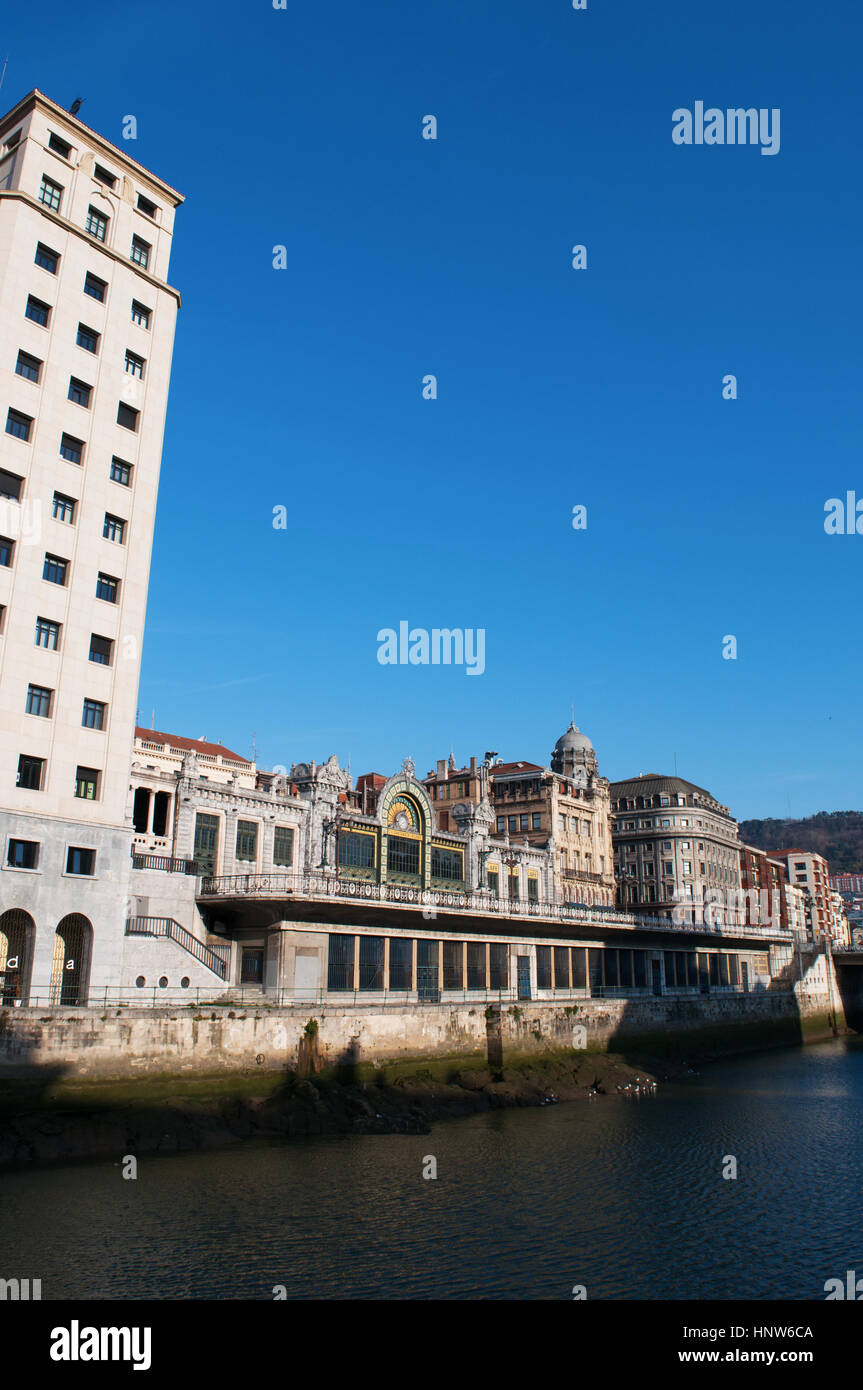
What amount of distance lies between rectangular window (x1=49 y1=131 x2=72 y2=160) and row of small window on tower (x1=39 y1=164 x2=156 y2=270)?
182 cm

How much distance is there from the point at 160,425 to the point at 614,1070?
47913 millimetres

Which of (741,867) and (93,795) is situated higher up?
(741,867)

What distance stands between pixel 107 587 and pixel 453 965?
39.2 m

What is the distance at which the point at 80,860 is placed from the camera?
155ft

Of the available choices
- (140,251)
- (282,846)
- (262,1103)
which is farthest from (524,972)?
(140,251)

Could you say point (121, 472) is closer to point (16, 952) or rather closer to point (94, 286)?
point (94, 286)

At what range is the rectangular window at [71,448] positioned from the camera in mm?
50594

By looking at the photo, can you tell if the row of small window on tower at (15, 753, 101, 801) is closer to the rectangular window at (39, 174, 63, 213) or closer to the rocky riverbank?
the rocky riverbank

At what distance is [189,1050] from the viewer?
146 ft

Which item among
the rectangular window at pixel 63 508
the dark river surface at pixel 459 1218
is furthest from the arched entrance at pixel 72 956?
the rectangular window at pixel 63 508
